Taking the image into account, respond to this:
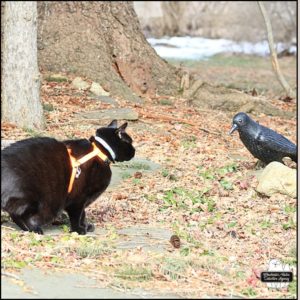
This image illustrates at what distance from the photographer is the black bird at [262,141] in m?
9.55

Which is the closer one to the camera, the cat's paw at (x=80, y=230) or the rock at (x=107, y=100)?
the cat's paw at (x=80, y=230)

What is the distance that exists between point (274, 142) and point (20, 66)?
3473 millimetres

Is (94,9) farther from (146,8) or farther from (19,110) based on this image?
(146,8)

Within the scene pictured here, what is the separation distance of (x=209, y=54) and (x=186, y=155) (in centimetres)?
2191

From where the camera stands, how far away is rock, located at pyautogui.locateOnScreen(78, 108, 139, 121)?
39.6 ft

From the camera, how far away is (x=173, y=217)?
7.83 metres

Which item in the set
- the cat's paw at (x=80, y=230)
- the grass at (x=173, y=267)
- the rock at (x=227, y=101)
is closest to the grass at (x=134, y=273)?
the grass at (x=173, y=267)

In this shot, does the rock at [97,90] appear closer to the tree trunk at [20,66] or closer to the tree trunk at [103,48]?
the tree trunk at [103,48]

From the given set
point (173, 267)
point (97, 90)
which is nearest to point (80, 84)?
point (97, 90)

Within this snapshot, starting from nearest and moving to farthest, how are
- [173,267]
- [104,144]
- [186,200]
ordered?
1. [173,267]
2. [104,144]
3. [186,200]

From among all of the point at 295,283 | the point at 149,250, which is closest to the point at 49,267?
the point at 149,250

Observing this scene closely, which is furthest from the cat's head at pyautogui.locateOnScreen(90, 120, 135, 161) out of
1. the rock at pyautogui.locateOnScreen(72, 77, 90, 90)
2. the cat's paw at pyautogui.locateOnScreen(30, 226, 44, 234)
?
the rock at pyautogui.locateOnScreen(72, 77, 90, 90)

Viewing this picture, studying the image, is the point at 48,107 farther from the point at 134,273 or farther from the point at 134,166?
the point at 134,273

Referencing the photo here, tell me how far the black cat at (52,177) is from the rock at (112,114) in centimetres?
487
